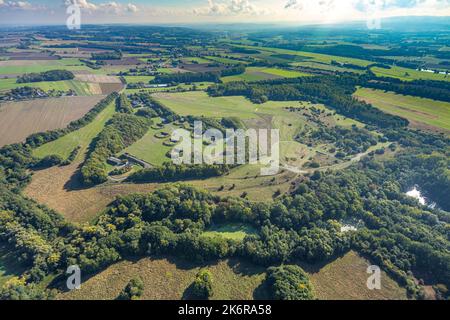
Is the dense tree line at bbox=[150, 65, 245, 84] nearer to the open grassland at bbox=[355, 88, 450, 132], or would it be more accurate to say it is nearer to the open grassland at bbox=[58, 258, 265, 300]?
the open grassland at bbox=[355, 88, 450, 132]

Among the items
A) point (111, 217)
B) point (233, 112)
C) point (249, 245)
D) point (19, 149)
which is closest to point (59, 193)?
point (111, 217)

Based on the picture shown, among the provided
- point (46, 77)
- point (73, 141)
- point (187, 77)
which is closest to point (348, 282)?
point (73, 141)

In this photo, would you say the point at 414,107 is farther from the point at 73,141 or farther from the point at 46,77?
the point at 46,77

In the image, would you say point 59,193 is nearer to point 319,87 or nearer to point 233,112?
point 233,112

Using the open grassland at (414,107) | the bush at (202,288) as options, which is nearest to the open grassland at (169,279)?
the bush at (202,288)

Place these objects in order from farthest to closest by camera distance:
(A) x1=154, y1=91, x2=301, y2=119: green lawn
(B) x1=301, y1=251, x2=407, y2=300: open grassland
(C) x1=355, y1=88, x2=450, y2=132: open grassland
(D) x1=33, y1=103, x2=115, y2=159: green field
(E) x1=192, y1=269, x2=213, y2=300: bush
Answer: (A) x1=154, y1=91, x2=301, y2=119: green lawn, (C) x1=355, y1=88, x2=450, y2=132: open grassland, (D) x1=33, y1=103, x2=115, y2=159: green field, (B) x1=301, y1=251, x2=407, y2=300: open grassland, (E) x1=192, y1=269, x2=213, y2=300: bush

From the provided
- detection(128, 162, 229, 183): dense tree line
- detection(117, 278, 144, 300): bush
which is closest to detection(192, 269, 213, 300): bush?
detection(117, 278, 144, 300): bush

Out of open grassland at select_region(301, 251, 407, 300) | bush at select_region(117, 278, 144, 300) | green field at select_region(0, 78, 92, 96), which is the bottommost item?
open grassland at select_region(301, 251, 407, 300)

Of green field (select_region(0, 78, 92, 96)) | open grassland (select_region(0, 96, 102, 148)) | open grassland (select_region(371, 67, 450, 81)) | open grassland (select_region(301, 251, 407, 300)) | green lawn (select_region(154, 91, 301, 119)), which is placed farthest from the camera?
open grassland (select_region(371, 67, 450, 81))
